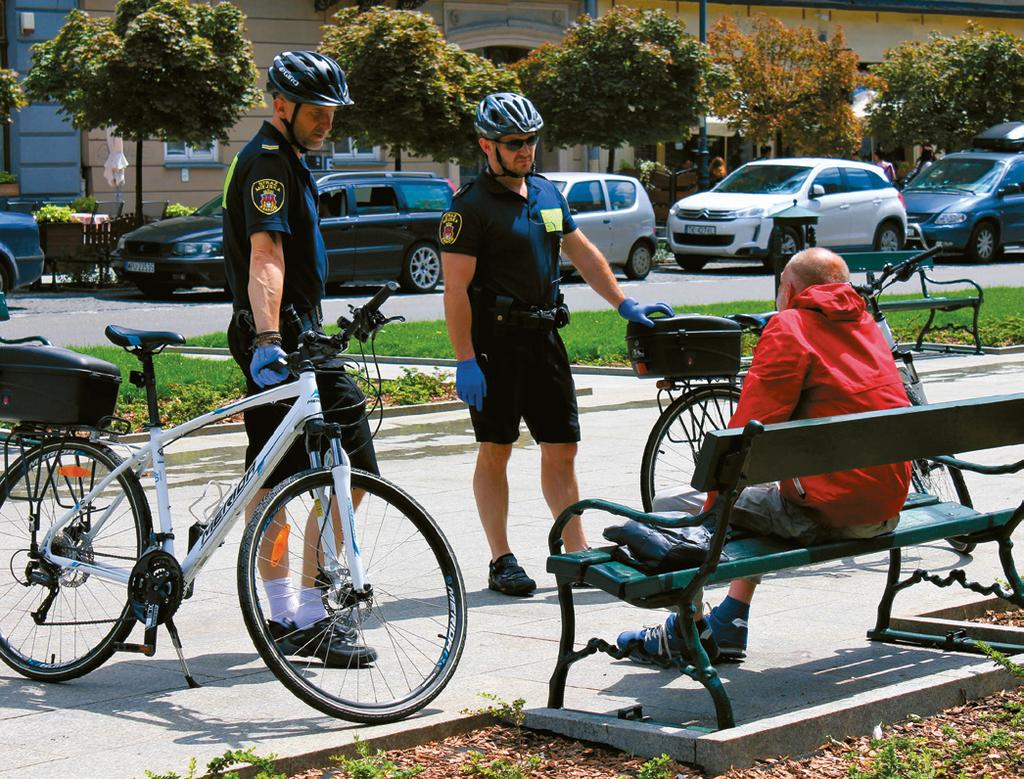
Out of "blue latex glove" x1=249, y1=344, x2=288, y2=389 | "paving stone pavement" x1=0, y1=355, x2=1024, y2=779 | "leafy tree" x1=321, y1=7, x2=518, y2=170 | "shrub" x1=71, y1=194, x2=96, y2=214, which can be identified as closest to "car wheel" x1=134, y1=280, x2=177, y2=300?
"leafy tree" x1=321, y1=7, x2=518, y2=170

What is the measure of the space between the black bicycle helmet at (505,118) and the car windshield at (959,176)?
24.8 metres

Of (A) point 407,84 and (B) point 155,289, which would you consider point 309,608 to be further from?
(A) point 407,84

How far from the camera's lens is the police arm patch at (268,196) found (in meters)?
5.45

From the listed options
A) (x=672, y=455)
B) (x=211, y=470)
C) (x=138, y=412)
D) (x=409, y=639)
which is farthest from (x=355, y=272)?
(x=409, y=639)

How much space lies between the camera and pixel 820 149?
36.3m

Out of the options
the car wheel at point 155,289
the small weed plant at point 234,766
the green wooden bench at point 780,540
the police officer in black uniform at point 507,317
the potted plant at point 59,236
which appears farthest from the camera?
the potted plant at point 59,236

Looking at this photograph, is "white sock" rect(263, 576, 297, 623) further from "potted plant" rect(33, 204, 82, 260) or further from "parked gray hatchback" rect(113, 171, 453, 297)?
"potted plant" rect(33, 204, 82, 260)

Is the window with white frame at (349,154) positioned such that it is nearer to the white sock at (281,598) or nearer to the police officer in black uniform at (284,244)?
the police officer in black uniform at (284,244)

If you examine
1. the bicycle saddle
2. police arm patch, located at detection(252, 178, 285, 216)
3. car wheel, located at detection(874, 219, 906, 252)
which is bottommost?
car wheel, located at detection(874, 219, 906, 252)

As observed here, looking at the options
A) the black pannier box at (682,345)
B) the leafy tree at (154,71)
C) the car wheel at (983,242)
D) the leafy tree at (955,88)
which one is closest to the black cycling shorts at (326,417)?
the black pannier box at (682,345)

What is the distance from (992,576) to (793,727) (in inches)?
106

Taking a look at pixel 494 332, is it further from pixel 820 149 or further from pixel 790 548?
pixel 820 149

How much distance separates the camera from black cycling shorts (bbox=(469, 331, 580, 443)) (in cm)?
664

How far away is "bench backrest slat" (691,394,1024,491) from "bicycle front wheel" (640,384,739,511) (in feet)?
6.61
